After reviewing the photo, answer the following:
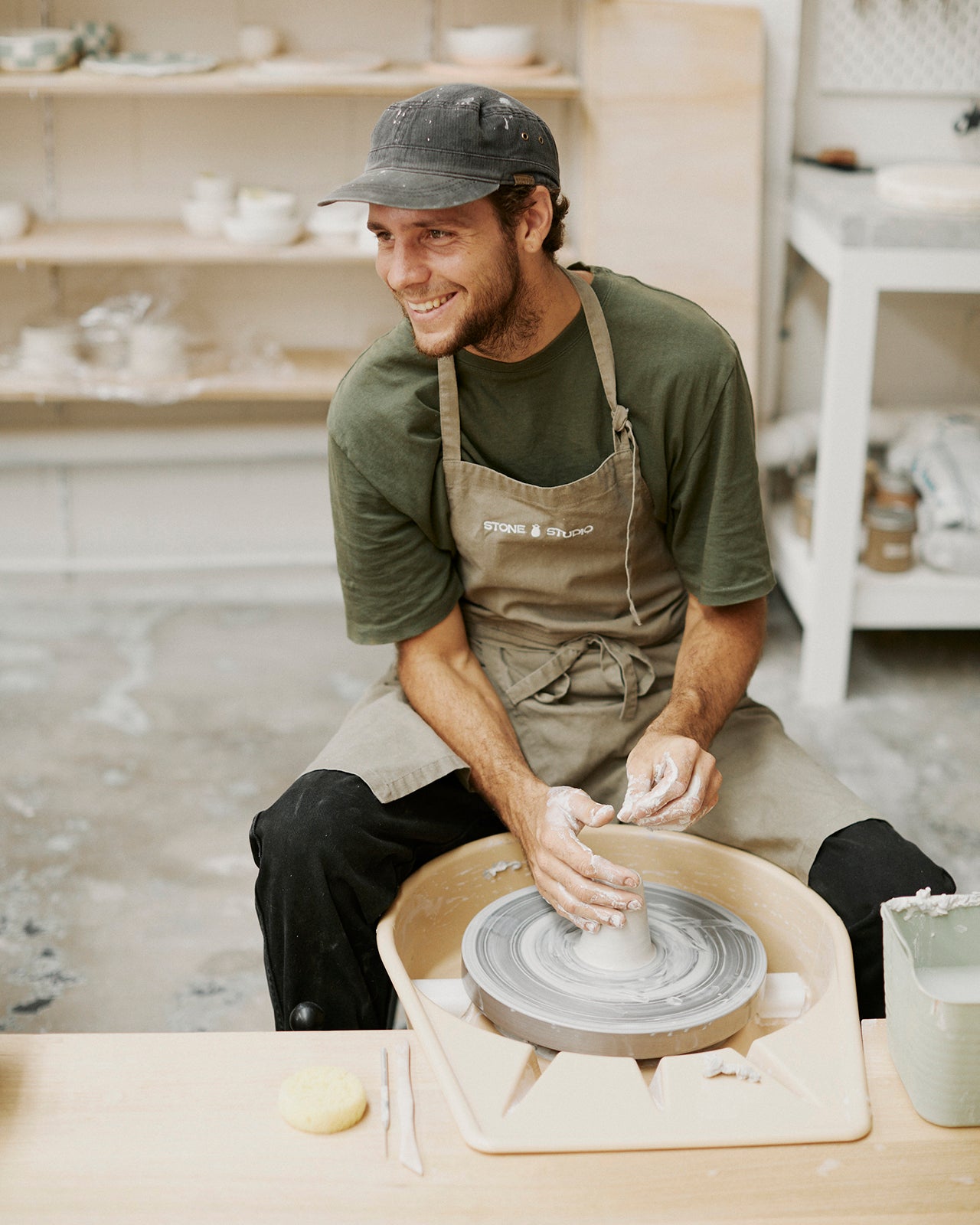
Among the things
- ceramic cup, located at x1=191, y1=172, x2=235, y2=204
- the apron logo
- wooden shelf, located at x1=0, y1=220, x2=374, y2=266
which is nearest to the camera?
the apron logo

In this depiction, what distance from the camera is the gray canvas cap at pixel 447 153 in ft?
4.39

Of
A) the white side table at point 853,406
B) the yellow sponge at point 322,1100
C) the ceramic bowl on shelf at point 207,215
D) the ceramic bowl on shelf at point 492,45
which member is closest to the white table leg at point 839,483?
the white side table at point 853,406

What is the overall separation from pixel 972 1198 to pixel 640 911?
40 centimetres

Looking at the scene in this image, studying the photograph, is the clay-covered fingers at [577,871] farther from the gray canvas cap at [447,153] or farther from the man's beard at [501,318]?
the gray canvas cap at [447,153]

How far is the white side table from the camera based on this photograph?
2.56 meters

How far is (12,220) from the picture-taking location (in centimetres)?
299

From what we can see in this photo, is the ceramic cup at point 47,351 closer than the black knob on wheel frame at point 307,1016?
No

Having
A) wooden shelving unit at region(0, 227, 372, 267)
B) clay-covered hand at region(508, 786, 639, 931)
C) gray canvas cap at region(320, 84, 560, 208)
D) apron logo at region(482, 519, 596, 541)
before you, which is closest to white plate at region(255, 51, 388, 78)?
wooden shelving unit at region(0, 227, 372, 267)

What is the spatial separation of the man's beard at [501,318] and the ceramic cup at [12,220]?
186 cm

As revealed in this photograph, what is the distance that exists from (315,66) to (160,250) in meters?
0.52

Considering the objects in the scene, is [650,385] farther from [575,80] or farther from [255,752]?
[575,80]

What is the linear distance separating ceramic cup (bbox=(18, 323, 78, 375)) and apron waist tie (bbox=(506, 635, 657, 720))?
188 cm

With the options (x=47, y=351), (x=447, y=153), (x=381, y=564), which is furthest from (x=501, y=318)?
(x=47, y=351)

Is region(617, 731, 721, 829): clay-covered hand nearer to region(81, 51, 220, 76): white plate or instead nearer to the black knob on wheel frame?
the black knob on wheel frame
